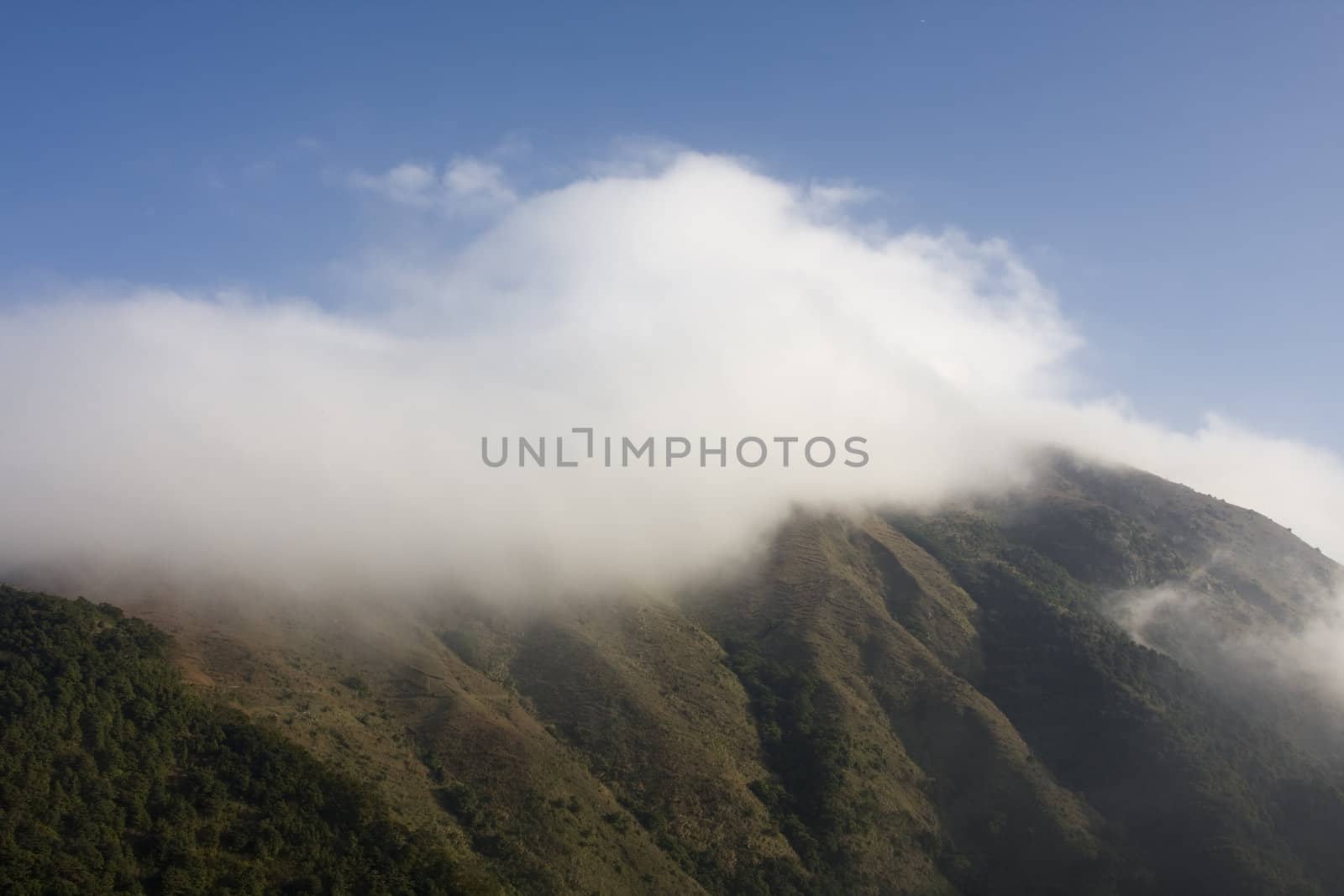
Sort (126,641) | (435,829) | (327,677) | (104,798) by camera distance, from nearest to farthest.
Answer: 1. (104,798)
2. (435,829)
3. (126,641)
4. (327,677)

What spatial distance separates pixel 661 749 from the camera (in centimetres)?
12544

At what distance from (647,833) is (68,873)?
5841 cm

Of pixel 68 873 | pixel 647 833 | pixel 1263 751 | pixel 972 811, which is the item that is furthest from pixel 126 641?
pixel 1263 751

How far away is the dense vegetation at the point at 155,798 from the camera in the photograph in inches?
3332

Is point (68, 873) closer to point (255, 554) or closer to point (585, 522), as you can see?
point (255, 554)

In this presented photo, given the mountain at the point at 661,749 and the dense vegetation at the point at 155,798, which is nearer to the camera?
the dense vegetation at the point at 155,798

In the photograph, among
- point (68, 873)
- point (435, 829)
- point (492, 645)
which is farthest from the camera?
point (492, 645)

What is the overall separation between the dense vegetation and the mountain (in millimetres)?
300

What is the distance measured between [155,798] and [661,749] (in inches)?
2289

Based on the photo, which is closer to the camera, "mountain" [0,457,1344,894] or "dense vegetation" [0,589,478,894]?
"dense vegetation" [0,589,478,894]

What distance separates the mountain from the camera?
3725 inches

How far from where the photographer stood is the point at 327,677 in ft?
410

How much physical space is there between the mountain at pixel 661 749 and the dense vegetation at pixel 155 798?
0.98 feet

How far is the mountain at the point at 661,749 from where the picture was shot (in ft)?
310
